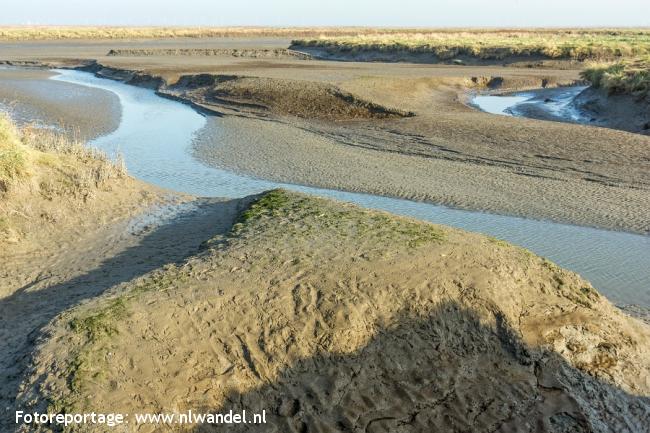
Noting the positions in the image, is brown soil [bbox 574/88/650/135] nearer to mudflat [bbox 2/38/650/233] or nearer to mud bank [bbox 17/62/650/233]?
mudflat [bbox 2/38/650/233]

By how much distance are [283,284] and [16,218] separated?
5.18 m

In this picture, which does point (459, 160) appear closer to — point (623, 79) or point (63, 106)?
point (623, 79)

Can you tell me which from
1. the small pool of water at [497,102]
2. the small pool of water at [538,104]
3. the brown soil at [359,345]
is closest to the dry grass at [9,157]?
the brown soil at [359,345]

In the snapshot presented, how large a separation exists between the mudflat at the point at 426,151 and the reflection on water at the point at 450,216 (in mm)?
503

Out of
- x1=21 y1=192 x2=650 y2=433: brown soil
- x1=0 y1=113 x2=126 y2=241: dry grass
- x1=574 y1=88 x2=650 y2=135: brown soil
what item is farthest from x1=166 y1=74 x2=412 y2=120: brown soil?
x1=21 y1=192 x2=650 y2=433: brown soil

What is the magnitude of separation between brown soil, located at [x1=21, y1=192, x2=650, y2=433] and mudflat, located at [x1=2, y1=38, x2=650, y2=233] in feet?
17.8

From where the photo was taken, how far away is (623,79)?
72.5 feet

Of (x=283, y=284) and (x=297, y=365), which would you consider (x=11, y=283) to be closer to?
(x=283, y=284)

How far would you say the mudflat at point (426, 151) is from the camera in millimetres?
11656

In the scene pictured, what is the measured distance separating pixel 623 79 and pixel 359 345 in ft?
69.8

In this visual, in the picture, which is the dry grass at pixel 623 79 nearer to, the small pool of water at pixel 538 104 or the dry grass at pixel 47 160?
the small pool of water at pixel 538 104

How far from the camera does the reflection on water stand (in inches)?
331

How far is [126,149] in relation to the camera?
16062 millimetres

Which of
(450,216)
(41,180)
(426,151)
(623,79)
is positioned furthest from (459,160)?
(623,79)
